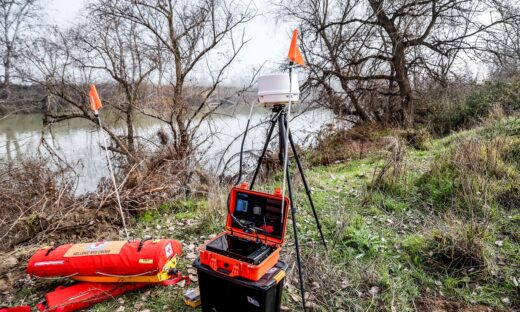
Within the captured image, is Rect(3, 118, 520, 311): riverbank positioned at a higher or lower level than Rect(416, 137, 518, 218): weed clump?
lower

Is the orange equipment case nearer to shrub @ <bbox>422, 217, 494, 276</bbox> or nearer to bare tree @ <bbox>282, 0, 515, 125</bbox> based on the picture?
shrub @ <bbox>422, 217, 494, 276</bbox>

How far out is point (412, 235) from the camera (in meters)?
3.09

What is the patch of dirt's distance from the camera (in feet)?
7.10

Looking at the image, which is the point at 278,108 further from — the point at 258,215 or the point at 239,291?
the point at 239,291

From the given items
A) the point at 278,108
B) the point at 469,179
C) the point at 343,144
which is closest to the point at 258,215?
the point at 278,108

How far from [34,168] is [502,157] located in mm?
7349

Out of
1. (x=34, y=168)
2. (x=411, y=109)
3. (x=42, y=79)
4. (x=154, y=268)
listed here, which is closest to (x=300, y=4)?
(x=411, y=109)

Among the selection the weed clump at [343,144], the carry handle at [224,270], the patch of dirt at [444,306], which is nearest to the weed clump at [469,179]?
the patch of dirt at [444,306]

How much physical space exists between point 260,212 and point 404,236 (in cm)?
184

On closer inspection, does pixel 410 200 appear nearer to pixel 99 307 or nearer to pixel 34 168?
pixel 99 307

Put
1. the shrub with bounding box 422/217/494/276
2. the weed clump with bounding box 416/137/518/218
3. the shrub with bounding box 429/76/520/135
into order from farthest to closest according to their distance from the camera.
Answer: the shrub with bounding box 429/76/520/135
the weed clump with bounding box 416/137/518/218
the shrub with bounding box 422/217/494/276

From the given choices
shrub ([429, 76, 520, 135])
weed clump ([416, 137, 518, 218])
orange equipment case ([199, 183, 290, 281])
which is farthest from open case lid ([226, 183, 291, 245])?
shrub ([429, 76, 520, 135])

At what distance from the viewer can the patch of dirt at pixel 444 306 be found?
217 centimetres

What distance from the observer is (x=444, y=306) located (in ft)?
7.29
